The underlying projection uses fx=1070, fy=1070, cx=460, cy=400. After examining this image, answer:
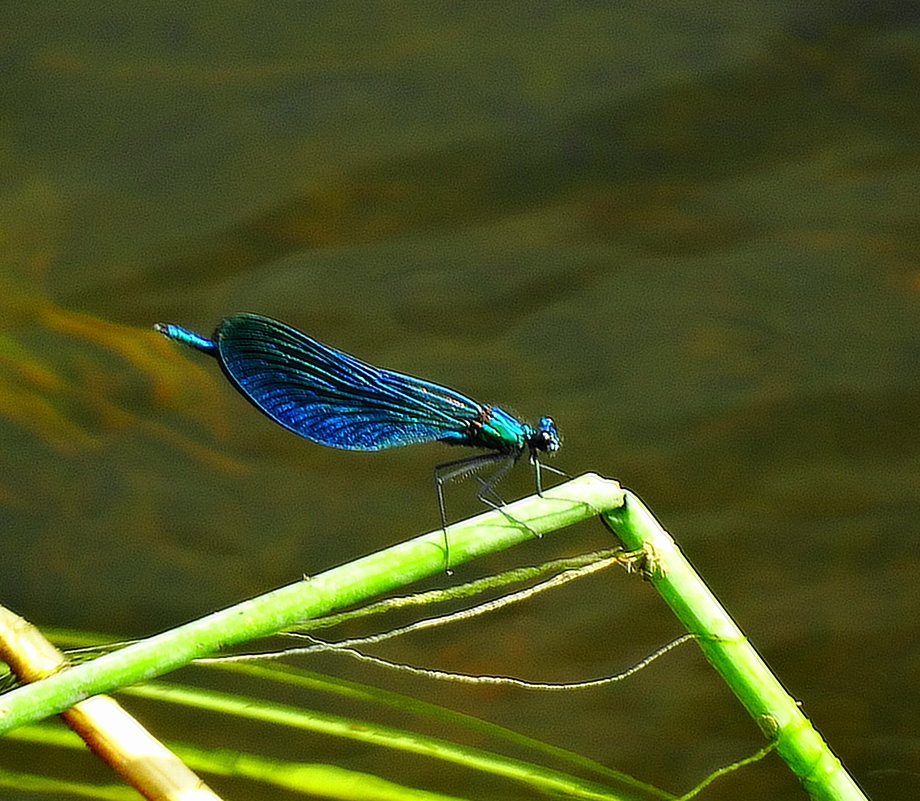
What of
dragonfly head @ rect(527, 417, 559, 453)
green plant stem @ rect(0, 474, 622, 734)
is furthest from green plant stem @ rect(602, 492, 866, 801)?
dragonfly head @ rect(527, 417, 559, 453)

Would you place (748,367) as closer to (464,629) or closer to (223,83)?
(464,629)

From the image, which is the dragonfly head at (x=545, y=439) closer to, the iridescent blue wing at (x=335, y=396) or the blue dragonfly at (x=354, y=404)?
the blue dragonfly at (x=354, y=404)

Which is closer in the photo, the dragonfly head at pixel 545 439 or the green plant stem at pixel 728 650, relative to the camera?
the green plant stem at pixel 728 650

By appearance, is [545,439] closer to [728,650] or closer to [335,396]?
[335,396]

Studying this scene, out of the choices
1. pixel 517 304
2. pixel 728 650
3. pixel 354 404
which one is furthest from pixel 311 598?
pixel 517 304

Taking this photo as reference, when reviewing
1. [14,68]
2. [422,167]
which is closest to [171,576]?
[422,167]

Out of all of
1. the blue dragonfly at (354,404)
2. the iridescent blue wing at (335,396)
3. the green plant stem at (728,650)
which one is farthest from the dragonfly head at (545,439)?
the green plant stem at (728,650)
